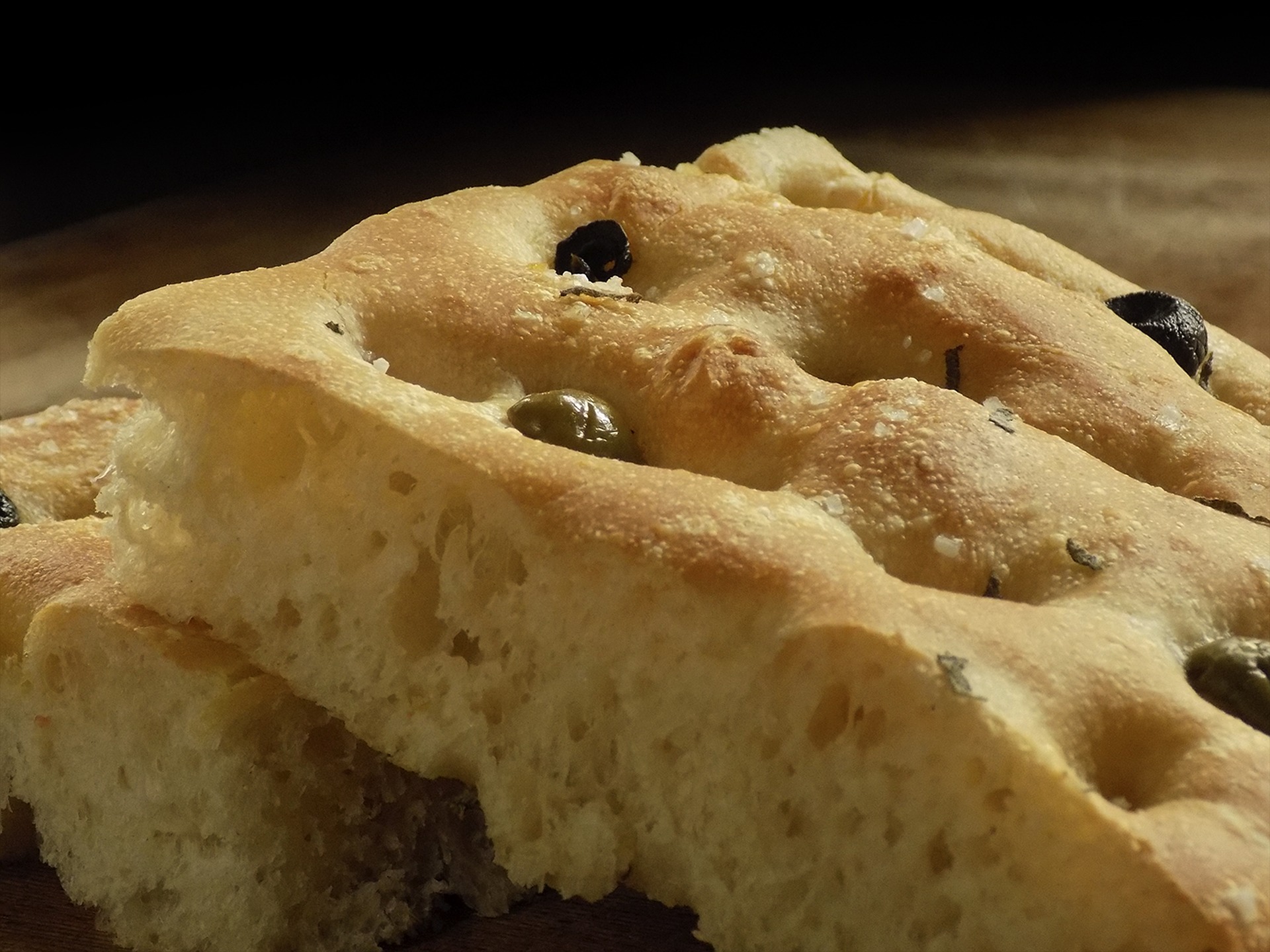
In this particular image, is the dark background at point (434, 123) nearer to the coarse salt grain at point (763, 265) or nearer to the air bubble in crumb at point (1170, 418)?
the coarse salt grain at point (763, 265)

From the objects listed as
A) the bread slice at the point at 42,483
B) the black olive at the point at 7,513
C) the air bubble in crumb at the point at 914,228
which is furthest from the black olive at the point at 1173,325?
the black olive at the point at 7,513

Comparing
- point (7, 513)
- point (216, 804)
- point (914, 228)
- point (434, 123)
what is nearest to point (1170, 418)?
point (914, 228)

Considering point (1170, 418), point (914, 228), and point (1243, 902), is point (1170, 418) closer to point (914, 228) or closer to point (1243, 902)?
point (914, 228)

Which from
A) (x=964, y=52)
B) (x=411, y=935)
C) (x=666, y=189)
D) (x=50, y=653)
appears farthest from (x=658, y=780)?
(x=964, y=52)

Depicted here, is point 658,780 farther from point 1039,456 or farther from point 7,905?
point 7,905

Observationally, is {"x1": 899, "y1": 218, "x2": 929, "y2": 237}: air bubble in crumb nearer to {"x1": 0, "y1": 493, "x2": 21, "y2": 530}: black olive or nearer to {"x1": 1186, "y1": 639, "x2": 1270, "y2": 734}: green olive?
{"x1": 1186, "y1": 639, "x2": 1270, "y2": 734}: green olive
